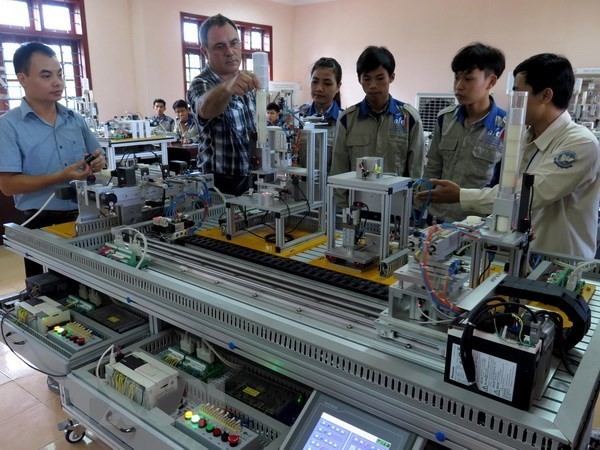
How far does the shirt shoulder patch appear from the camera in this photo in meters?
1.48

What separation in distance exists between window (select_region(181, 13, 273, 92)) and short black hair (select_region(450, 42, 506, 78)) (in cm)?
587

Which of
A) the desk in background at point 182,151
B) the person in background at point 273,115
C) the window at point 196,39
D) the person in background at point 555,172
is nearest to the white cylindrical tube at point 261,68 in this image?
the person in background at point 273,115

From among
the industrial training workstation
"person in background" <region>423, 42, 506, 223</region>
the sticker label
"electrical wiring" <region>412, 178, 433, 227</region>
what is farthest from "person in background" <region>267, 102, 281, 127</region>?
the sticker label

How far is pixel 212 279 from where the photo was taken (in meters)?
1.48

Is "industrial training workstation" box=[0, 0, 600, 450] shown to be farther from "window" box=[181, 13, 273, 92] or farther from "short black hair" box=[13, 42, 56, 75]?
"window" box=[181, 13, 273, 92]

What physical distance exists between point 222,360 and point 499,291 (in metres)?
0.98

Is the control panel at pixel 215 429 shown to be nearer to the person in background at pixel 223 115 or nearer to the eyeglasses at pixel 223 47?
the person in background at pixel 223 115

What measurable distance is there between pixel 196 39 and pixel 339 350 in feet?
28.3

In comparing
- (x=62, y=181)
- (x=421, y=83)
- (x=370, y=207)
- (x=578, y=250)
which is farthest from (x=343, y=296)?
(x=421, y=83)

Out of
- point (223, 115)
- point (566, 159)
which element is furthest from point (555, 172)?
point (223, 115)

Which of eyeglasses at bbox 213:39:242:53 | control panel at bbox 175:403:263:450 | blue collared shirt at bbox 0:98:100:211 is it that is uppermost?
eyeglasses at bbox 213:39:242:53

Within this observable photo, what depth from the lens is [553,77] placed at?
1.64 meters

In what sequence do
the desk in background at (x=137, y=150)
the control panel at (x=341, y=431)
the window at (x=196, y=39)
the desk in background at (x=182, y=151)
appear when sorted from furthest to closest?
the window at (x=196, y=39) < the desk in background at (x=182, y=151) < the desk in background at (x=137, y=150) < the control panel at (x=341, y=431)

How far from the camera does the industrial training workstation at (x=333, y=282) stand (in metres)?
0.94
